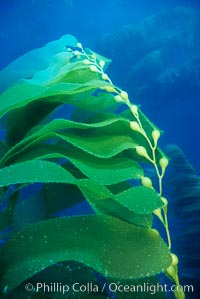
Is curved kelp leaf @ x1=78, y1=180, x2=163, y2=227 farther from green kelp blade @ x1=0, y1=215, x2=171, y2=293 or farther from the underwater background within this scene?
the underwater background

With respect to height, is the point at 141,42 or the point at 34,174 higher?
the point at 141,42

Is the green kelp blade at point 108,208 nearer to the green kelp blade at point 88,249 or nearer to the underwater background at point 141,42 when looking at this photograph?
the green kelp blade at point 88,249

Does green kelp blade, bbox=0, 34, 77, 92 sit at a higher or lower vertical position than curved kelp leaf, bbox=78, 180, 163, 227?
higher

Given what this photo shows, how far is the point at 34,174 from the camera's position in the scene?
1.28 feet

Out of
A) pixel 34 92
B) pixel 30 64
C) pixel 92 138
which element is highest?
pixel 30 64

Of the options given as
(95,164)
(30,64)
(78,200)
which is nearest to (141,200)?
(95,164)

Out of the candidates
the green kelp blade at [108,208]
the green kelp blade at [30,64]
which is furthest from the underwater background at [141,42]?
the green kelp blade at [108,208]

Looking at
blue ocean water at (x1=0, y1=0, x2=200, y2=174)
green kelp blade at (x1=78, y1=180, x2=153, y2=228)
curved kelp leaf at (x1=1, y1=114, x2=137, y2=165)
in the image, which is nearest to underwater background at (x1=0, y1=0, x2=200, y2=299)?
blue ocean water at (x1=0, y1=0, x2=200, y2=174)

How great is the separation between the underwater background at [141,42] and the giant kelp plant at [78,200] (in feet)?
3.30

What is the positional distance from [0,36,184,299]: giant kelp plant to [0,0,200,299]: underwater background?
39.6 inches

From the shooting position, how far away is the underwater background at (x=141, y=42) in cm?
188

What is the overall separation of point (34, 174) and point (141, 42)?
210 cm

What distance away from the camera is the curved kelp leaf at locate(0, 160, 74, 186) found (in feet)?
1.24

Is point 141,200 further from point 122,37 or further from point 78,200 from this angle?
point 122,37
